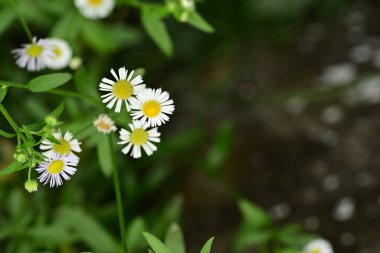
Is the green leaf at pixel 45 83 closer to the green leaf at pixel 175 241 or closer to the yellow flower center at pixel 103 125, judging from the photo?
the yellow flower center at pixel 103 125

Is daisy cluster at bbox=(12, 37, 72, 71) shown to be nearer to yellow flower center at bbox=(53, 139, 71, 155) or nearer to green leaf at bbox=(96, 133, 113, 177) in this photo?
green leaf at bbox=(96, 133, 113, 177)

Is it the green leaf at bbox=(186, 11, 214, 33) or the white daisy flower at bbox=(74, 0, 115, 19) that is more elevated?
the white daisy flower at bbox=(74, 0, 115, 19)

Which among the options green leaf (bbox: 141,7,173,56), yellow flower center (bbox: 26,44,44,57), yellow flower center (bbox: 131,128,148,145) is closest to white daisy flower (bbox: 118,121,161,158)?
yellow flower center (bbox: 131,128,148,145)

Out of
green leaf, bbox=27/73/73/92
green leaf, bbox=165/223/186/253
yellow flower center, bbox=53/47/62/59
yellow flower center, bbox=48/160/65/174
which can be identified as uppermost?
yellow flower center, bbox=53/47/62/59

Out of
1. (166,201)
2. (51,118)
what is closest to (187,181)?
(166,201)

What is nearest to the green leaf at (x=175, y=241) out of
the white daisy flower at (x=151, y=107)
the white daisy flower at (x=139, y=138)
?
the white daisy flower at (x=139, y=138)

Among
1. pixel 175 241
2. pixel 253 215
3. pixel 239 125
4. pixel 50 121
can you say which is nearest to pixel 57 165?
pixel 50 121

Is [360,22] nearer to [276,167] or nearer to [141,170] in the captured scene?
[276,167]
